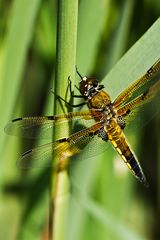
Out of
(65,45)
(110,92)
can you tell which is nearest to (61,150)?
(110,92)

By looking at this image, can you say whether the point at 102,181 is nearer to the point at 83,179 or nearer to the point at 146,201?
the point at 83,179

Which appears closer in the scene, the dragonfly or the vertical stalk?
the vertical stalk

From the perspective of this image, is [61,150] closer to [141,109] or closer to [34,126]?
[34,126]

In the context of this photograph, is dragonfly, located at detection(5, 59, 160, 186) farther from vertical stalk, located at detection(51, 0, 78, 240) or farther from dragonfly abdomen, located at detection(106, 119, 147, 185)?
vertical stalk, located at detection(51, 0, 78, 240)

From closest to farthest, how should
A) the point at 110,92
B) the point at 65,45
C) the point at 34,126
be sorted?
the point at 65,45, the point at 110,92, the point at 34,126

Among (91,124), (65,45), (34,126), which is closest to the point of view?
(65,45)

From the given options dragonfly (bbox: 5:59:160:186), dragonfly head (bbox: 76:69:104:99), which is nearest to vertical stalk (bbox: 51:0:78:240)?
dragonfly (bbox: 5:59:160:186)
